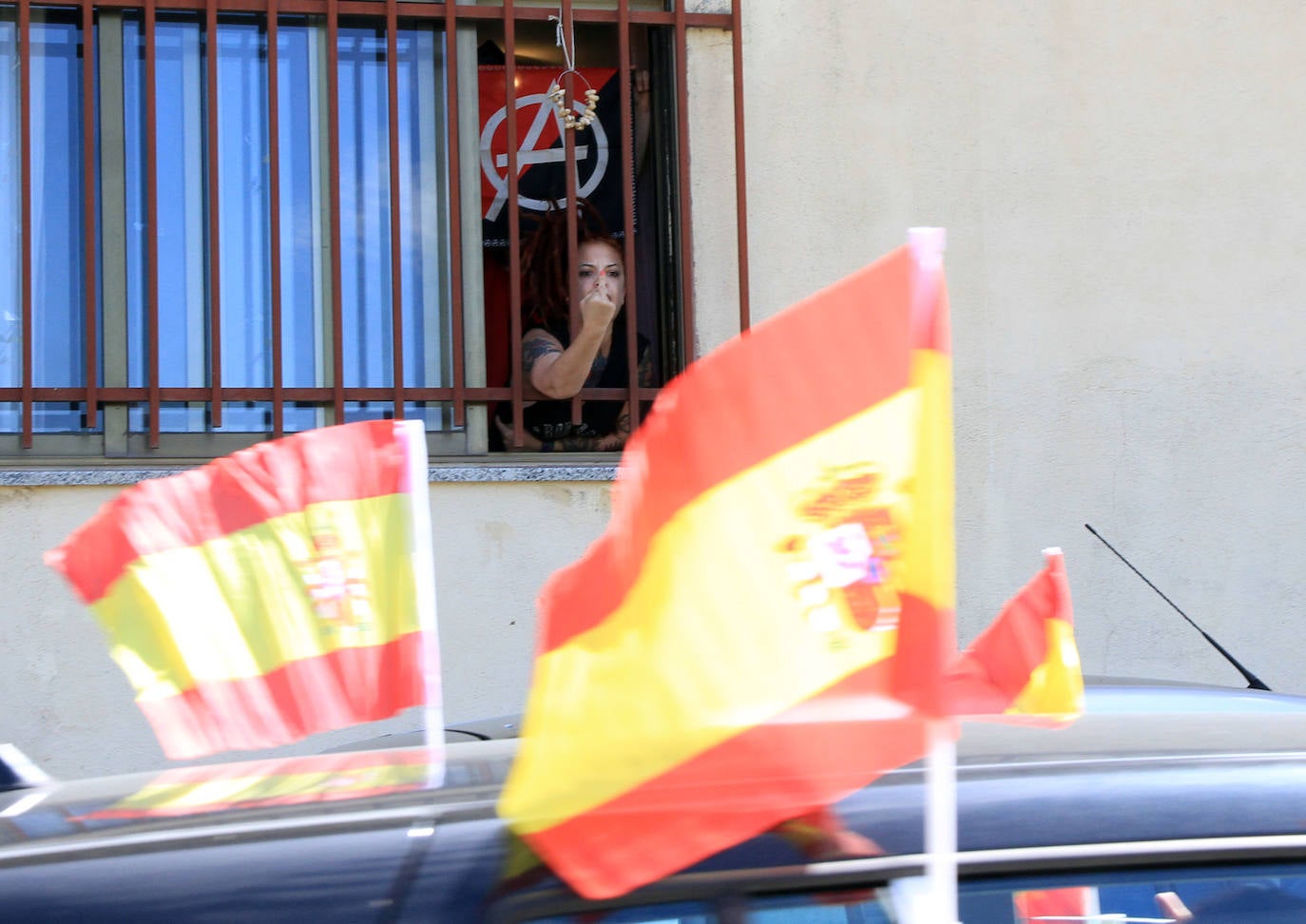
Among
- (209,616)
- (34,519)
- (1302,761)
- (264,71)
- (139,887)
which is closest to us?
(139,887)

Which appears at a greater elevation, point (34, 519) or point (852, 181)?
point (852, 181)

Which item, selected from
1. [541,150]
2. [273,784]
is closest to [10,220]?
[541,150]

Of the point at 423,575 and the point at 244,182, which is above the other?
the point at 244,182

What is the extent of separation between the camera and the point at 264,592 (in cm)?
262

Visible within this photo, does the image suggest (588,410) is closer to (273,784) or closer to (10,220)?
(10,220)

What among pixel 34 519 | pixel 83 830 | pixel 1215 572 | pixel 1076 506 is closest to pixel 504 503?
pixel 34 519

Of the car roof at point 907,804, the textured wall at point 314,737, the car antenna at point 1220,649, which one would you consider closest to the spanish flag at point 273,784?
the car roof at point 907,804

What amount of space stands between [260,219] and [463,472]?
1.32 meters

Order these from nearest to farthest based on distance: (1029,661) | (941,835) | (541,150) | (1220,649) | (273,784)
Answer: (941,835) → (273,784) → (1029,661) → (1220,649) → (541,150)

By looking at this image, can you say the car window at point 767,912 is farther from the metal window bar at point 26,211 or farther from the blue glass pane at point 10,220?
the blue glass pane at point 10,220

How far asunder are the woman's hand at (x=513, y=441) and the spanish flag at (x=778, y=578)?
4255mm

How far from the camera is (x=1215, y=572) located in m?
6.18

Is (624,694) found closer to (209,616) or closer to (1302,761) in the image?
(1302,761)

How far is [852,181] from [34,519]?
11.4 ft
